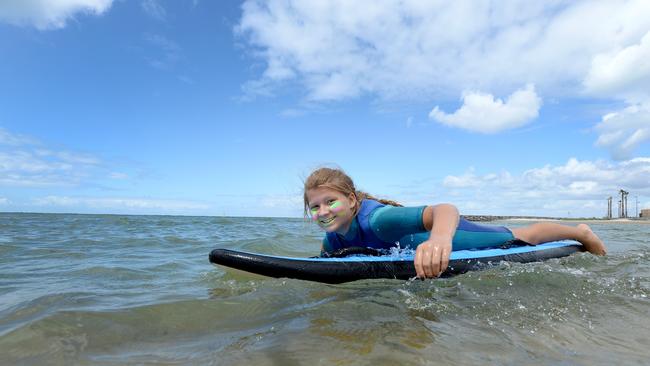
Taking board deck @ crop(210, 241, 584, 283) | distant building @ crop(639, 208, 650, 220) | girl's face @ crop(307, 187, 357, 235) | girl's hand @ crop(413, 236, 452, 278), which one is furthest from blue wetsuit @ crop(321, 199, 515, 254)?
distant building @ crop(639, 208, 650, 220)

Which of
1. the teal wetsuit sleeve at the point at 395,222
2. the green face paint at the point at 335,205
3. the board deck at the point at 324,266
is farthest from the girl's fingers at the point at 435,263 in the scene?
the green face paint at the point at 335,205

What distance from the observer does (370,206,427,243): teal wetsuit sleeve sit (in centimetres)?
293

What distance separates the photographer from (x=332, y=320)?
2285mm

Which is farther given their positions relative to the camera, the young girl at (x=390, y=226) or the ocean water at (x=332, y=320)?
the young girl at (x=390, y=226)

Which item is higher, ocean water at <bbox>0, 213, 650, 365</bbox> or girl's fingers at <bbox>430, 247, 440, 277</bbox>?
girl's fingers at <bbox>430, 247, 440, 277</bbox>

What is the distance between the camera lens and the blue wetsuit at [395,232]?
302cm

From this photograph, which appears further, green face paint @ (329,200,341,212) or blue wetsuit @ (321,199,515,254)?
green face paint @ (329,200,341,212)

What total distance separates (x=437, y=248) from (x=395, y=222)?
111 centimetres

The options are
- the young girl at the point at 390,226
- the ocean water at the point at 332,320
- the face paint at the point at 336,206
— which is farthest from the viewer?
the face paint at the point at 336,206

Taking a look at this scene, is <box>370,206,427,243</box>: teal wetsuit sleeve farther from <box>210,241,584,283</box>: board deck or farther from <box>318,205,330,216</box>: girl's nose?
<box>318,205,330,216</box>: girl's nose

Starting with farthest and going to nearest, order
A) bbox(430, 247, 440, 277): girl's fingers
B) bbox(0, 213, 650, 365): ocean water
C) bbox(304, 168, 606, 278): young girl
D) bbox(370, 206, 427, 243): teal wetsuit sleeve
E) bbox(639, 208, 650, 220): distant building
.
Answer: bbox(639, 208, 650, 220): distant building < bbox(370, 206, 427, 243): teal wetsuit sleeve < bbox(304, 168, 606, 278): young girl < bbox(430, 247, 440, 277): girl's fingers < bbox(0, 213, 650, 365): ocean water

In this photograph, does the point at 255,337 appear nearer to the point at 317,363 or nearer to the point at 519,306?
the point at 317,363

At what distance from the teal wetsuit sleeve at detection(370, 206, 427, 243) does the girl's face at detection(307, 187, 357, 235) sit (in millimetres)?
Result: 244

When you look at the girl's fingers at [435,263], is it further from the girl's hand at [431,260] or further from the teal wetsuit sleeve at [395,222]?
the teal wetsuit sleeve at [395,222]
